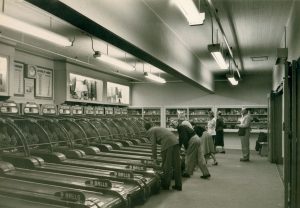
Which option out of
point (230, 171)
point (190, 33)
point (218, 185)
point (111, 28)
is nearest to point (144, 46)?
point (111, 28)

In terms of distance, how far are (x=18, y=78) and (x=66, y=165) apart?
3832 mm

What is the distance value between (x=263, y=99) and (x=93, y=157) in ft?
34.4

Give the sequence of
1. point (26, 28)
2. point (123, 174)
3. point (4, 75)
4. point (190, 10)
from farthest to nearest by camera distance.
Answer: point (4, 75)
point (123, 174)
point (26, 28)
point (190, 10)

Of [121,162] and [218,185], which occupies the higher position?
[121,162]

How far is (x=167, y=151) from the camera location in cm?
676

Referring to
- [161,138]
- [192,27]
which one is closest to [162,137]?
[161,138]

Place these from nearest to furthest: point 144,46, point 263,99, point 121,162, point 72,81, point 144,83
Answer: point 144,46 < point 121,162 < point 72,81 < point 263,99 < point 144,83

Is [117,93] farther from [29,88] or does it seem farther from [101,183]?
[101,183]

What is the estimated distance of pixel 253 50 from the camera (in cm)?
963

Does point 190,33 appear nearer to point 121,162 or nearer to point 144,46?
point 144,46

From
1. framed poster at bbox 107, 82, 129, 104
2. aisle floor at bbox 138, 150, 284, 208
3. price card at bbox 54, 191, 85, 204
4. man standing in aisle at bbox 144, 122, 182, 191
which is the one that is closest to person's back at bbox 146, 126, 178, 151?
man standing in aisle at bbox 144, 122, 182, 191

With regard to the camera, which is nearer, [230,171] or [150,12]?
[150,12]

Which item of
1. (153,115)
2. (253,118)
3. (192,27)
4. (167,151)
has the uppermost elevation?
(192,27)

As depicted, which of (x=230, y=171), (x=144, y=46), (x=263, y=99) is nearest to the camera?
(x=144, y=46)
